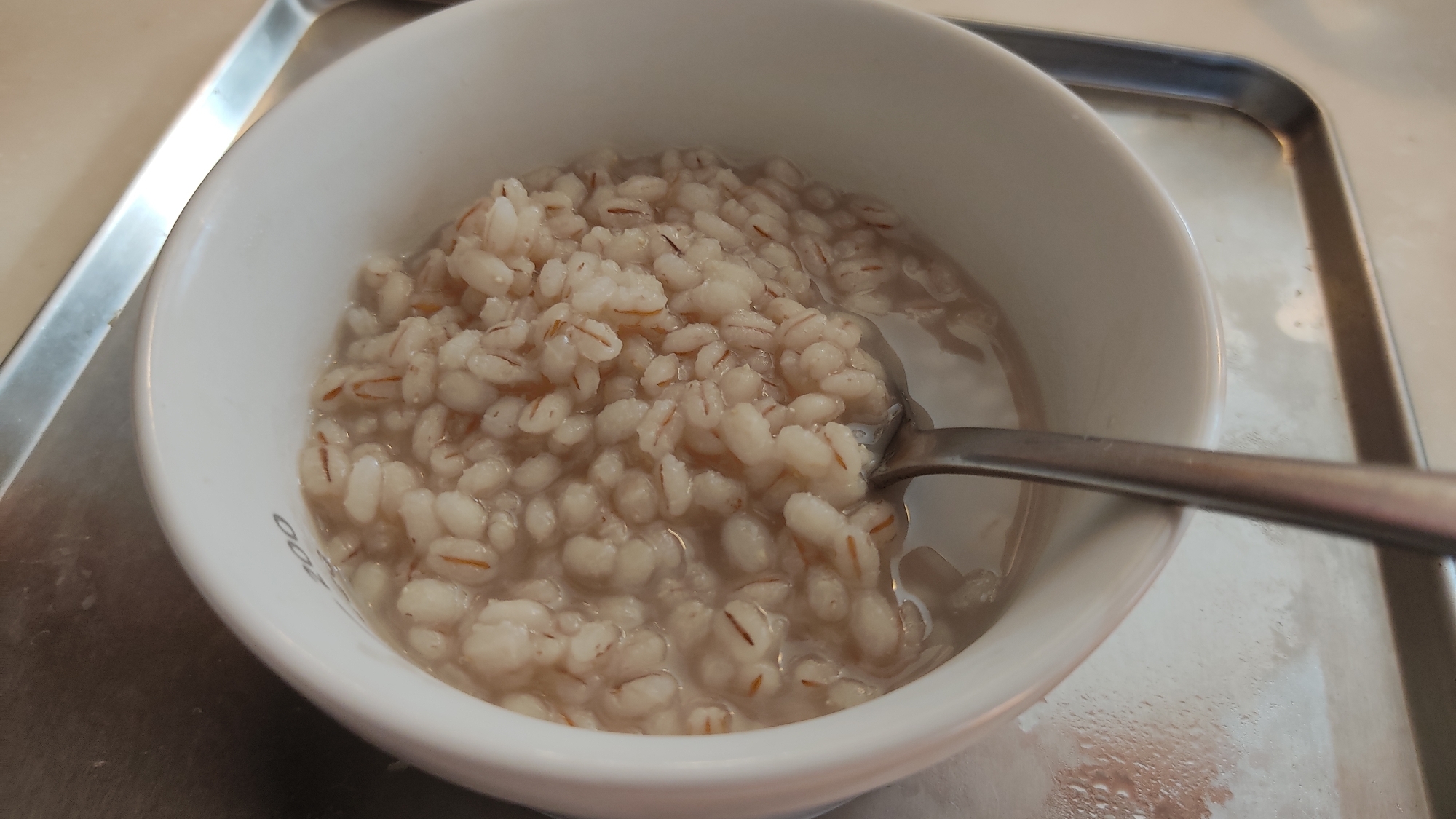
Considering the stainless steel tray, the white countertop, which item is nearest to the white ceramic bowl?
the stainless steel tray

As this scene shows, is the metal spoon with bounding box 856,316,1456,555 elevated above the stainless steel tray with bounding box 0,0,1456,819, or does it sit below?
above

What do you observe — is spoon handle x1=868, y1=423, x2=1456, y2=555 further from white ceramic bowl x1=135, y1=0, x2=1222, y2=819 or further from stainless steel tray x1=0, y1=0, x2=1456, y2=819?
stainless steel tray x1=0, y1=0, x2=1456, y2=819

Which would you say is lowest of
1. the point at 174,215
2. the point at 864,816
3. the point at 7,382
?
the point at 7,382

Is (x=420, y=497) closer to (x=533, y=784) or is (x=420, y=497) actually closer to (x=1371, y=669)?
(x=533, y=784)

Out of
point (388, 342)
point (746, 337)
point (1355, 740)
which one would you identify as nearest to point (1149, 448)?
point (746, 337)

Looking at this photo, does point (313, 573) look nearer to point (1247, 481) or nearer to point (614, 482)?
point (614, 482)

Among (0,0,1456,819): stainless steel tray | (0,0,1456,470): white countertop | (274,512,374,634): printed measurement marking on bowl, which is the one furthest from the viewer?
(0,0,1456,470): white countertop
